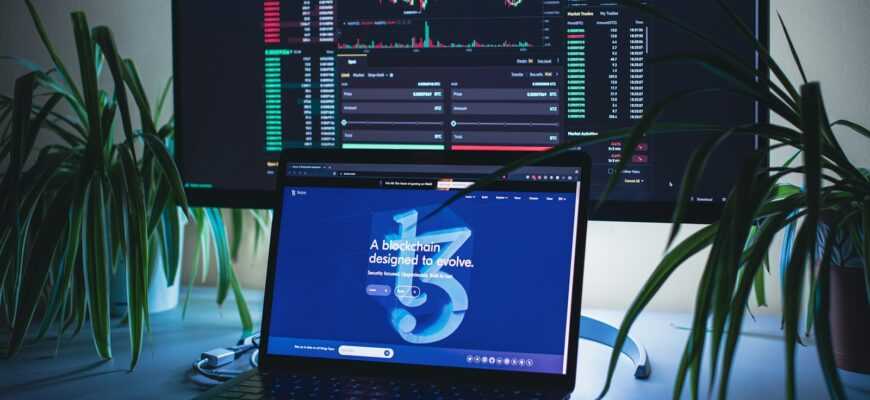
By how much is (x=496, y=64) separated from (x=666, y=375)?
40cm

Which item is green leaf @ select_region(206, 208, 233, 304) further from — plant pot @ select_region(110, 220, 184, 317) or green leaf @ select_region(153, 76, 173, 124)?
green leaf @ select_region(153, 76, 173, 124)

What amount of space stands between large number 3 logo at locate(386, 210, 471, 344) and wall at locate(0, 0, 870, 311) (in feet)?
1.32

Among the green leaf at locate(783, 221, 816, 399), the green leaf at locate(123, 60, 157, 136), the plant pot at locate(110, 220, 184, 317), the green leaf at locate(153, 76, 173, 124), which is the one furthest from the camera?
the green leaf at locate(153, 76, 173, 124)

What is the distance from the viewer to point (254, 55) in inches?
40.0

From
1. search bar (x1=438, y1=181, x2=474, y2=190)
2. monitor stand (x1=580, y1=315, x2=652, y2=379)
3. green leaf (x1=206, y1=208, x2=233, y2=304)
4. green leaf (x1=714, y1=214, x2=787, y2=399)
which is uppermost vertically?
search bar (x1=438, y1=181, x2=474, y2=190)

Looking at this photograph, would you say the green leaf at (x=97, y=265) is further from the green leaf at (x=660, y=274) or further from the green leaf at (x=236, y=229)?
the green leaf at (x=660, y=274)

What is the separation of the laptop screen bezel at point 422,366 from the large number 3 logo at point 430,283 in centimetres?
4

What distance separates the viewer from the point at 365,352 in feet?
2.73

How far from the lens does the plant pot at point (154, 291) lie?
3.71 feet

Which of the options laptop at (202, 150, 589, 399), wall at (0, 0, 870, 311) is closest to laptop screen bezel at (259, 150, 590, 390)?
laptop at (202, 150, 589, 399)

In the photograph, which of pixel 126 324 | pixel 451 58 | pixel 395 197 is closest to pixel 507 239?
pixel 395 197

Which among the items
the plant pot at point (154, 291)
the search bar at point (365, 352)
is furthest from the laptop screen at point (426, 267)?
the plant pot at point (154, 291)

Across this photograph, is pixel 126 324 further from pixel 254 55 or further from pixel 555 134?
pixel 555 134

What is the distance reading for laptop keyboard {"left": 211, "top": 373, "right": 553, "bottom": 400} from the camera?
747mm
